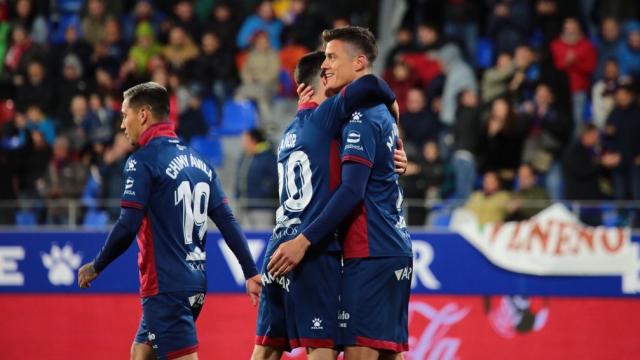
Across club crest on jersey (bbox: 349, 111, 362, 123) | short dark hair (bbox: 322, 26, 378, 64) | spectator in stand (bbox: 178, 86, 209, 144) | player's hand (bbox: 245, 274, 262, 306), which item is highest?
spectator in stand (bbox: 178, 86, 209, 144)

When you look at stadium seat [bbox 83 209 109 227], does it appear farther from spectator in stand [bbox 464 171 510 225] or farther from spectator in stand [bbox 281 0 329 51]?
spectator in stand [bbox 281 0 329 51]

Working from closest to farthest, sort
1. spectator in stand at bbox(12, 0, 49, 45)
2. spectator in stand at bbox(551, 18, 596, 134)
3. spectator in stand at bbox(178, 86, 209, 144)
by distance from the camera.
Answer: spectator in stand at bbox(551, 18, 596, 134)
spectator in stand at bbox(178, 86, 209, 144)
spectator in stand at bbox(12, 0, 49, 45)

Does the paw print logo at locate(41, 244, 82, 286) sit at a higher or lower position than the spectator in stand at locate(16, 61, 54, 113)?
lower

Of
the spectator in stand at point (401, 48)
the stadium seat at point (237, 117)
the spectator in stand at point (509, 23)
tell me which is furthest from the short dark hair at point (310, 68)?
the spectator in stand at point (509, 23)

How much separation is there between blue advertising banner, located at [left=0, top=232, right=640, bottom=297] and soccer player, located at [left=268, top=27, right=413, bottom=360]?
384 cm

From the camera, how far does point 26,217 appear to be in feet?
44.0

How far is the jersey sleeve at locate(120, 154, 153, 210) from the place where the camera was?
6.39 meters

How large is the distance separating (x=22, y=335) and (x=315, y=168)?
4.94 meters

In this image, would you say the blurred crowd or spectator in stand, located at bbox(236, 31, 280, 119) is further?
spectator in stand, located at bbox(236, 31, 280, 119)

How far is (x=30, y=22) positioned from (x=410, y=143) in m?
7.10

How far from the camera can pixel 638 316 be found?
9547 mm

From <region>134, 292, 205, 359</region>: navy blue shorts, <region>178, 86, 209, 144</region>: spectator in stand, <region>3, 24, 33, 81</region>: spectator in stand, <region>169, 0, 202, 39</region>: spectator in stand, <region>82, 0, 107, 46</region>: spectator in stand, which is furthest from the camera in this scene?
<region>82, 0, 107, 46</region>: spectator in stand

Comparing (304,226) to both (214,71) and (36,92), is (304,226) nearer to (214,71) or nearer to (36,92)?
(214,71)

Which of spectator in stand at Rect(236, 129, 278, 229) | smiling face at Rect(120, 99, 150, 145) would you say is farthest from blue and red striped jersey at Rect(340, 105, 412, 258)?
spectator in stand at Rect(236, 129, 278, 229)
